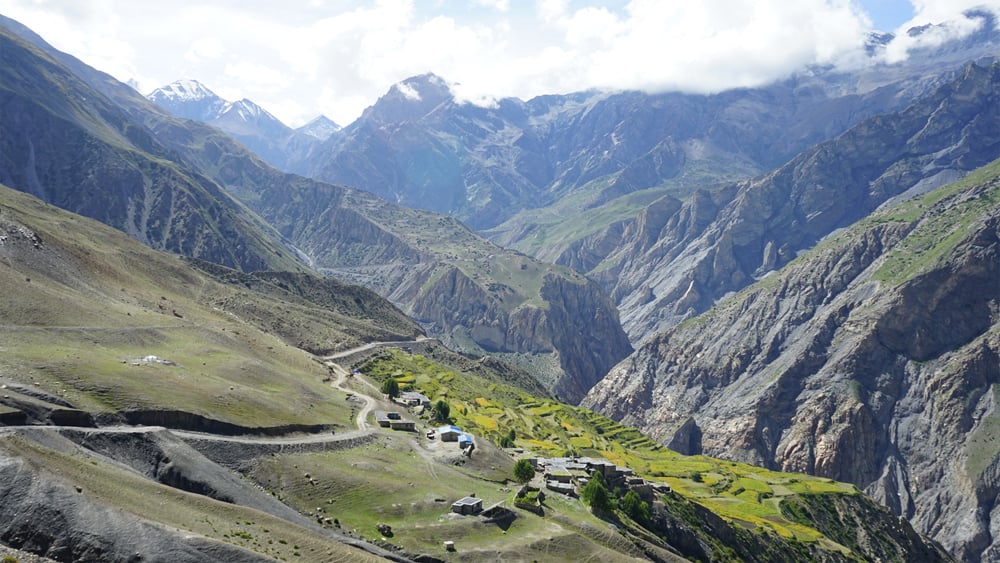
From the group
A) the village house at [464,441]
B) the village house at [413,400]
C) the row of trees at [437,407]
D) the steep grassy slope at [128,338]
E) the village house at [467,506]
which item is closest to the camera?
the village house at [467,506]

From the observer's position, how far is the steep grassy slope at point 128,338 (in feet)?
289

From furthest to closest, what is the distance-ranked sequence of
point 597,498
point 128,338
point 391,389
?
point 391,389, point 128,338, point 597,498

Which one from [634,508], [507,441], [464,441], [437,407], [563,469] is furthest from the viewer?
[507,441]

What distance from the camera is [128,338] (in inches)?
4459

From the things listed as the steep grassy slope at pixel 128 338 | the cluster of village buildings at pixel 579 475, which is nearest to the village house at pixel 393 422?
the steep grassy slope at pixel 128 338

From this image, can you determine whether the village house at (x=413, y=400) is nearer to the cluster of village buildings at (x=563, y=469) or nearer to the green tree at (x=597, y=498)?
the cluster of village buildings at (x=563, y=469)

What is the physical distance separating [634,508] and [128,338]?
79.5 m

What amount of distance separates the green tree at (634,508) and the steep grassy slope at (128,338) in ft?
148

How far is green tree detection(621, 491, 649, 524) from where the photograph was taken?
111688mm

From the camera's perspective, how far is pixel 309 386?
5074 inches

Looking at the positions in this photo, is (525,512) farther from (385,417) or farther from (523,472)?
(385,417)

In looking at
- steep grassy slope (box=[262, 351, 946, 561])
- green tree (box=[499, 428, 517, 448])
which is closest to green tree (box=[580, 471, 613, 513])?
steep grassy slope (box=[262, 351, 946, 561])

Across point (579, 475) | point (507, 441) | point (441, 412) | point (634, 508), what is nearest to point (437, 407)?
point (441, 412)

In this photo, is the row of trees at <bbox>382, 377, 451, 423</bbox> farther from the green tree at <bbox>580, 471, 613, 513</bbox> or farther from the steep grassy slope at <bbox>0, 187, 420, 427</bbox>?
the green tree at <bbox>580, 471, 613, 513</bbox>
